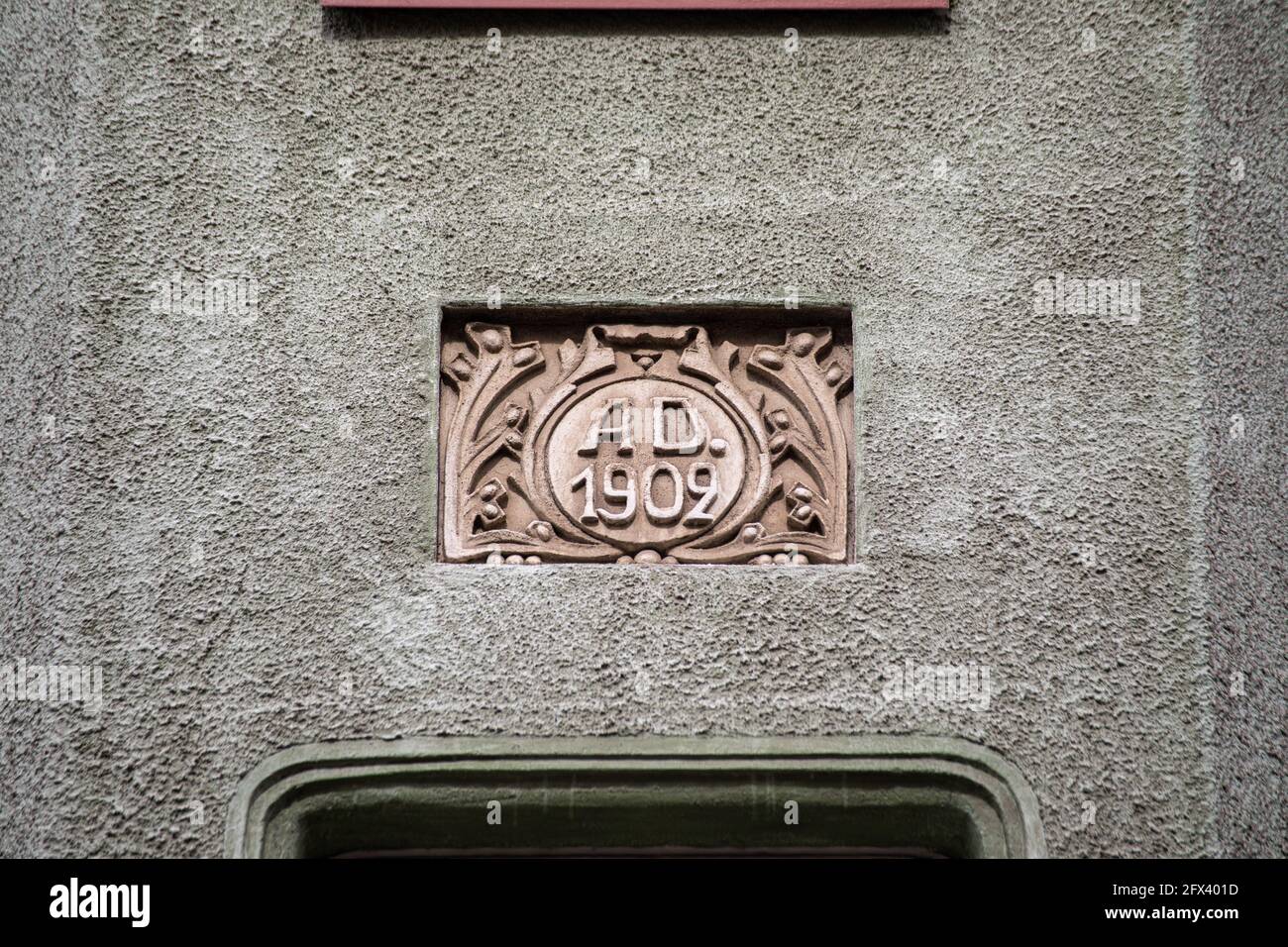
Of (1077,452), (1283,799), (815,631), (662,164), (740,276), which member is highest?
(662,164)

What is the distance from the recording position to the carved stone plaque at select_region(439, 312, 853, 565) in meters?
2.01

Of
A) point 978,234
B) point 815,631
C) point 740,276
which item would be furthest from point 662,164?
point 815,631

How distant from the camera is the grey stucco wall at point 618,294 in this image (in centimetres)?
190

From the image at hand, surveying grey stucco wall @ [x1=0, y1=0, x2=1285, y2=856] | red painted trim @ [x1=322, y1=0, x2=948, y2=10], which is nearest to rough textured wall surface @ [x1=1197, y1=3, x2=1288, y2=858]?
grey stucco wall @ [x1=0, y1=0, x2=1285, y2=856]

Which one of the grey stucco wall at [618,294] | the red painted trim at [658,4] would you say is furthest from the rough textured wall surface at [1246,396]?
the red painted trim at [658,4]

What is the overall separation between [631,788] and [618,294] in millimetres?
808

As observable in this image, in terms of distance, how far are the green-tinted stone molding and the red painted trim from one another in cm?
124

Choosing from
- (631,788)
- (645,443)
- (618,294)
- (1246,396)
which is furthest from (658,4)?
(631,788)

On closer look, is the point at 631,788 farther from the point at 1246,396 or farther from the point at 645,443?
the point at 1246,396

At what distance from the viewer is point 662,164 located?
2.09 meters

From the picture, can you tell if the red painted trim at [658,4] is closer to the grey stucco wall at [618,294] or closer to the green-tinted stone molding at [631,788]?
the grey stucco wall at [618,294]

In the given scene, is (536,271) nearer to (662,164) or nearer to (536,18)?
(662,164)

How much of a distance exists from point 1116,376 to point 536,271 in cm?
98

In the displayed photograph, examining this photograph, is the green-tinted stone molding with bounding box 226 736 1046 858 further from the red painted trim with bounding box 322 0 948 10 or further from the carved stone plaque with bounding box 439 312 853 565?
the red painted trim with bounding box 322 0 948 10
